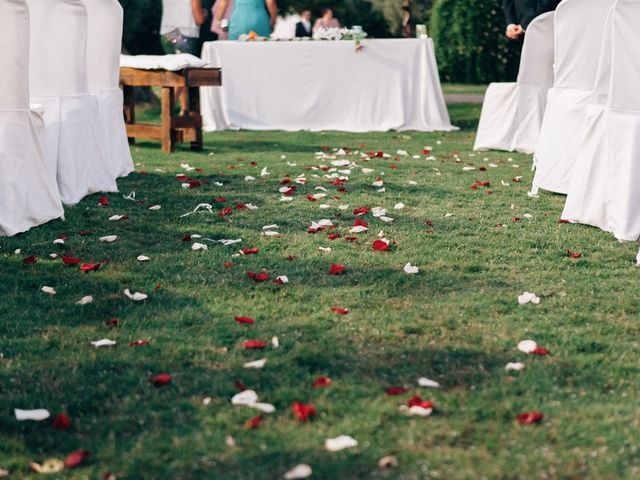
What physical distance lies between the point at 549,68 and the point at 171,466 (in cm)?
679

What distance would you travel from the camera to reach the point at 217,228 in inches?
196

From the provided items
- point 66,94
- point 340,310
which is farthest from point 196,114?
point 340,310

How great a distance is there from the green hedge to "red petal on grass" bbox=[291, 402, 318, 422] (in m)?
15.5

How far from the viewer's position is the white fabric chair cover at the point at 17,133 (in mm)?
4527

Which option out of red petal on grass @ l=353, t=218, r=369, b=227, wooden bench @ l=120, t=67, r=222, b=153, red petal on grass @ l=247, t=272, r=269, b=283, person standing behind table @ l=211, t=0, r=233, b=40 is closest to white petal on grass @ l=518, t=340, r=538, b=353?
red petal on grass @ l=247, t=272, r=269, b=283

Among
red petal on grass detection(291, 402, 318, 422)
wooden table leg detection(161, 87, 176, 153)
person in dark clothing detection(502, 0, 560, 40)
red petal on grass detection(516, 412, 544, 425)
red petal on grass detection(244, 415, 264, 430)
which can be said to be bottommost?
wooden table leg detection(161, 87, 176, 153)

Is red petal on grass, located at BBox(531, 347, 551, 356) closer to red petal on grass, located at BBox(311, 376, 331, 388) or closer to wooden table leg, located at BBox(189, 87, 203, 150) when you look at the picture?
red petal on grass, located at BBox(311, 376, 331, 388)

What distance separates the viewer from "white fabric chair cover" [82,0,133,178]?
21.9 ft

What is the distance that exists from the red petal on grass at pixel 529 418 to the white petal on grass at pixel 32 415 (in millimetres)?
1197

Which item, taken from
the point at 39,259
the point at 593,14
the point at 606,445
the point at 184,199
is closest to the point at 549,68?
the point at 593,14

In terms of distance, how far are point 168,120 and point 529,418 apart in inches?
263

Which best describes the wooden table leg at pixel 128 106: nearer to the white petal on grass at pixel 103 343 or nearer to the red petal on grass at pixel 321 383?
the white petal on grass at pixel 103 343

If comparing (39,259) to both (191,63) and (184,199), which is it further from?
(191,63)

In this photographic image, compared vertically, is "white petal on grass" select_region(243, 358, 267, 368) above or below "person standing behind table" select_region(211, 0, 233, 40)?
below
